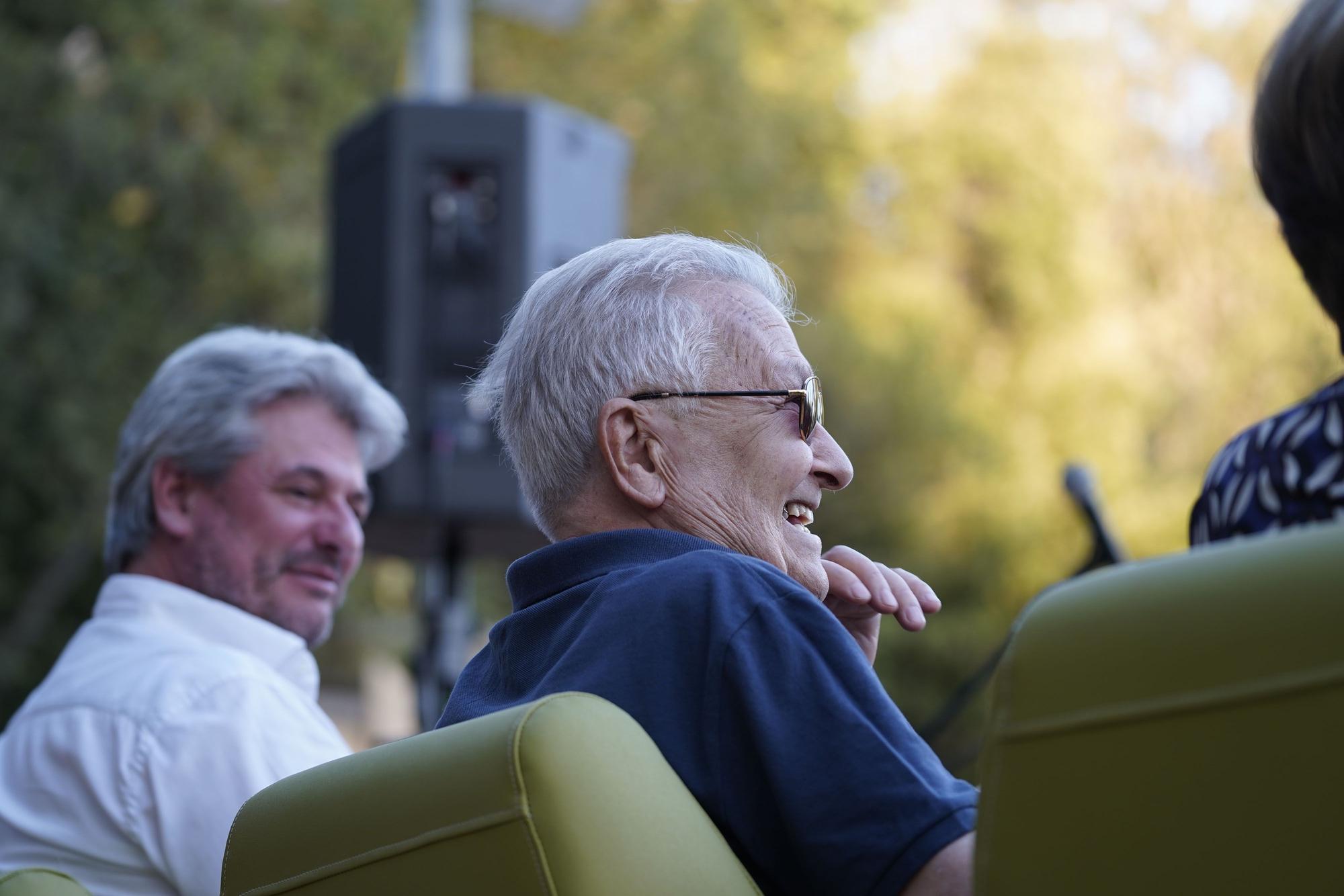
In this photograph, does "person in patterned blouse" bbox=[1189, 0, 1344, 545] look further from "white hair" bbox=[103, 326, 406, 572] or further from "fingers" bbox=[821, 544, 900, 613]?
"white hair" bbox=[103, 326, 406, 572]

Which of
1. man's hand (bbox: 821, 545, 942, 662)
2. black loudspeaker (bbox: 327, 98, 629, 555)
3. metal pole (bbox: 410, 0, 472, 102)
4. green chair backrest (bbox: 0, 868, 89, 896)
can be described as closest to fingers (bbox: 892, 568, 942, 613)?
man's hand (bbox: 821, 545, 942, 662)

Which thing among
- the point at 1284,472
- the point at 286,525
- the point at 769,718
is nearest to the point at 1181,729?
the point at 769,718

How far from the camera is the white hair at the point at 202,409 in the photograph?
2494 millimetres

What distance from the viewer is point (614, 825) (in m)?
1.02

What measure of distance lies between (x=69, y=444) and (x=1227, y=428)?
464 inches

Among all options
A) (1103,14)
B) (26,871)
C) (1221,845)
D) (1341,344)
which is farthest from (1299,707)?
(1103,14)

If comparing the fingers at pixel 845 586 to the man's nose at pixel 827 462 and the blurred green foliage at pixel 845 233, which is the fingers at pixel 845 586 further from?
the blurred green foliage at pixel 845 233

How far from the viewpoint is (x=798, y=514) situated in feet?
5.24

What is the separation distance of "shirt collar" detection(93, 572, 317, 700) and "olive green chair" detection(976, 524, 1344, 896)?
163cm

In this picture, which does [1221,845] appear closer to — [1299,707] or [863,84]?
[1299,707]

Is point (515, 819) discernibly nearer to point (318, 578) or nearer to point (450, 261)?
point (318, 578)

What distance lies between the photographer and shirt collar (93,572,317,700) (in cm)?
229

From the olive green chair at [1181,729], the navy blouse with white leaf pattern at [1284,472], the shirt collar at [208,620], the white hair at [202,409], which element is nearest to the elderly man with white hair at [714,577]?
the olive green chair at [1181,729]

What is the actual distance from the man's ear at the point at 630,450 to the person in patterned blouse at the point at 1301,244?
0.51m
